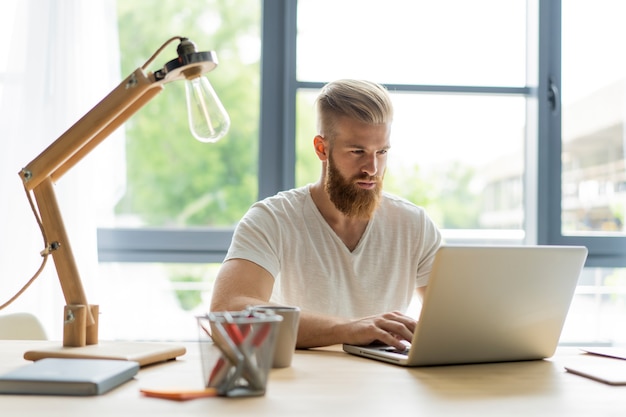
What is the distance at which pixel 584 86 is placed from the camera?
3.19 meters

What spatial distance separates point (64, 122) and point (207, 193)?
65cm

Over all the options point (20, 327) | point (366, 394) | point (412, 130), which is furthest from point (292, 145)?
point (366, 394)

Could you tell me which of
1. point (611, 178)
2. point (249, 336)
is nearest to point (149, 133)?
point (611, 178)

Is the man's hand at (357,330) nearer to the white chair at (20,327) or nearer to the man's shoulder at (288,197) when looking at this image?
the man's shoulder at (288,197)

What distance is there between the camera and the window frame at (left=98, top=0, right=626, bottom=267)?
3041 mm

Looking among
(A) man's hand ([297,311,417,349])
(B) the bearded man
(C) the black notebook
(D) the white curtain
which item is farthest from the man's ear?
(C) the black notebook

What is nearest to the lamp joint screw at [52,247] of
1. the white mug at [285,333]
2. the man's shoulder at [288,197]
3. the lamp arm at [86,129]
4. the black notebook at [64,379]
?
the lamp arm at [86,129]

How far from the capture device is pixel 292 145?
10.0ft

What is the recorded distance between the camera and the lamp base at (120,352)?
1.30m

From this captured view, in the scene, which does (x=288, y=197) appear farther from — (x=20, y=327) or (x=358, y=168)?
(x=20, y=327)

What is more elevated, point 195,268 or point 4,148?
point 4,148

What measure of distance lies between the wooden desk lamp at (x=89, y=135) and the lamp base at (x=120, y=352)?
52 mm

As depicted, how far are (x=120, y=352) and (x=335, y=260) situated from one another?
0.88 m

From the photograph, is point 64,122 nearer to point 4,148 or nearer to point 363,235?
point 4,148
